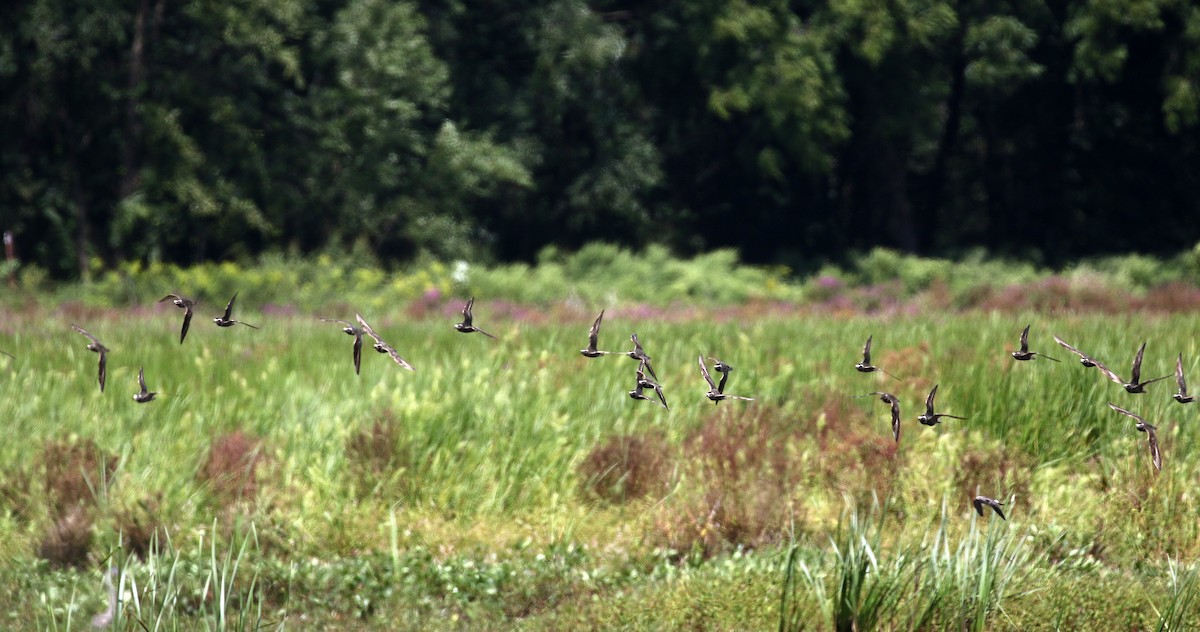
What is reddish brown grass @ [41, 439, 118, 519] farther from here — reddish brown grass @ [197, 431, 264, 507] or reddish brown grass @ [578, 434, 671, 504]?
reddish brown grass @ [578, 434, 671, 504]

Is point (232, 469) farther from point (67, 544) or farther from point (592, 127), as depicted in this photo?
point (592, 127)

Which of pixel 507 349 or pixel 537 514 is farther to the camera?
pixel 507 349

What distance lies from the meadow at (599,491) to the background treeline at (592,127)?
11.7 metres

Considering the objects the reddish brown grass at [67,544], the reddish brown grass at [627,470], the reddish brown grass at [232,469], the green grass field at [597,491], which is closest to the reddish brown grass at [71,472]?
the green grass field at [597,491]

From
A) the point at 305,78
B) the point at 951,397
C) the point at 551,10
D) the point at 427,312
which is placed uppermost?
the point at 551,10

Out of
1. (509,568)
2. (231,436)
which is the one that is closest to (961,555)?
(509,568)

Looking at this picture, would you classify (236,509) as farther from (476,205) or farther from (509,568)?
(476,205)

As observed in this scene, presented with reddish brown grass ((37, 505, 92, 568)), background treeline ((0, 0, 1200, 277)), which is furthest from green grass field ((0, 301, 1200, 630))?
background treeline ((0, 0, 1200, 277))

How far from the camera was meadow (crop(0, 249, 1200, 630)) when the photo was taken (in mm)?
4848

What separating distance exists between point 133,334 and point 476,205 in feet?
44.9

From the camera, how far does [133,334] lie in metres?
9.95

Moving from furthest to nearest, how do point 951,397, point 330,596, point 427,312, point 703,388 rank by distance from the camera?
point 427,312
point 703,388
point 951,397
point 330,596

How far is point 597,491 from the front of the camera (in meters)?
6.34

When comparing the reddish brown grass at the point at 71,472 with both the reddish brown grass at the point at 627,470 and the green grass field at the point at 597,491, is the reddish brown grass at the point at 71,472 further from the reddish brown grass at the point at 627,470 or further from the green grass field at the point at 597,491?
the reddish brown grass at the point at 627,470
